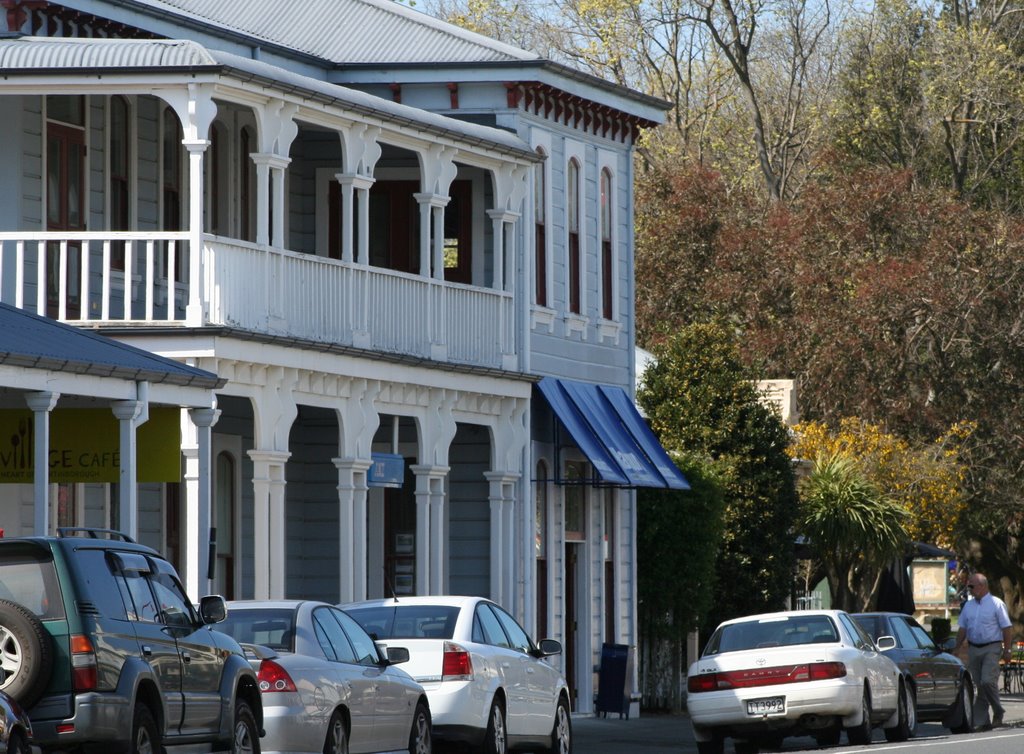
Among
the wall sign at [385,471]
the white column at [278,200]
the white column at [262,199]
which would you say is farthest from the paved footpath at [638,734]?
the white column at [262,199]

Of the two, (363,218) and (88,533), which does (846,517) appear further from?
(88,533)

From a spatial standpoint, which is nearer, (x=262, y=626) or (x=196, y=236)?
(x=262, y=626)

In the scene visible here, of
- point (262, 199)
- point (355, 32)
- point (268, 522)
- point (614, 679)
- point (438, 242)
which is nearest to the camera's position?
point (262, 199)

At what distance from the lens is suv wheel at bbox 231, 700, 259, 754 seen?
14.9 meters

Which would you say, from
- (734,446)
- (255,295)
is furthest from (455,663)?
(734,446)

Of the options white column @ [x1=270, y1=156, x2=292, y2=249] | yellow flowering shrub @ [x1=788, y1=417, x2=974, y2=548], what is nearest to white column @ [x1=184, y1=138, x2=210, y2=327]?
white column @ [x1=270, y1=156, x2=292, y2=249]

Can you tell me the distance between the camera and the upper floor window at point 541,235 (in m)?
30.1

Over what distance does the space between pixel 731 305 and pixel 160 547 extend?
85.8 ft

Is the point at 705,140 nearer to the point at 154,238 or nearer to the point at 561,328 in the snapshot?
the point at 561,328

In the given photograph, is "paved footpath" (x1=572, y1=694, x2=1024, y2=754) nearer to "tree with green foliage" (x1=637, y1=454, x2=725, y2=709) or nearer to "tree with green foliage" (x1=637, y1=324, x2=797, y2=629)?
"tree with green foliage" (x1=637, y1=454, x2=725, y2=709)

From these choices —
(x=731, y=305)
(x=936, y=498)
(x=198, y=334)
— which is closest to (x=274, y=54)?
(x=198, y=334)

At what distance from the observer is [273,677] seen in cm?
1577

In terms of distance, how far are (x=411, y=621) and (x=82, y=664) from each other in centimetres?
657

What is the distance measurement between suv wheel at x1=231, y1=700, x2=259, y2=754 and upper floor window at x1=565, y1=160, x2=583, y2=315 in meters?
16.5
